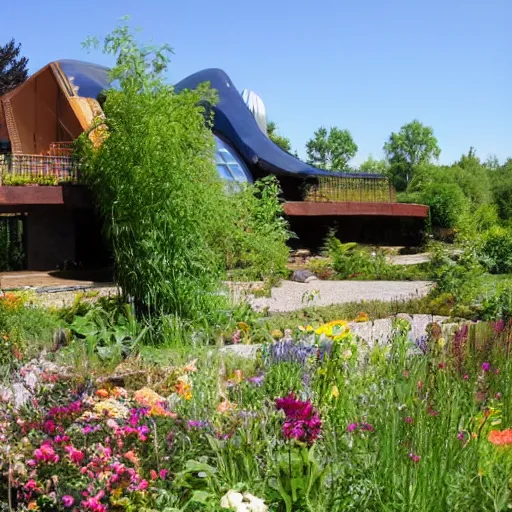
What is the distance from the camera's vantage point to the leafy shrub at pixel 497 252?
1655 centimetres

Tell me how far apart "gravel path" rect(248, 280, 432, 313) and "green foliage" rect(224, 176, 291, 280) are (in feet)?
2.33

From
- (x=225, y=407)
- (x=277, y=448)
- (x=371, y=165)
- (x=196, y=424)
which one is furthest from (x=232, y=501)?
(x=371, y=165)

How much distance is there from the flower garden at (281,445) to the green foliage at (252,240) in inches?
372

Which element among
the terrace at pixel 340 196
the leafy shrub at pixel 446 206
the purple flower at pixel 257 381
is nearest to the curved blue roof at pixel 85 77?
the terrace at pixel 340 196

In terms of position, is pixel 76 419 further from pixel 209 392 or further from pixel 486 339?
pixel 486 339

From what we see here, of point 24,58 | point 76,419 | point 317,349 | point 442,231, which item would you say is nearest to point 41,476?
point 76,419

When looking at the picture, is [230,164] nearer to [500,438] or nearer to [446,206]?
[446,206]

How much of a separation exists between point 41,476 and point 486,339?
2.70m

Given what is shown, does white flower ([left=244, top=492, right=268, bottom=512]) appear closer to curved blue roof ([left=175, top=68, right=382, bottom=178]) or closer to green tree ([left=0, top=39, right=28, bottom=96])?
curved blue roof ([left=175, top=68, right=382, bottom=178])

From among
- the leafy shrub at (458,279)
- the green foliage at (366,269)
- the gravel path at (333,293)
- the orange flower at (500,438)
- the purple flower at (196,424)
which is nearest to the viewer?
the orange flower at (500,438)

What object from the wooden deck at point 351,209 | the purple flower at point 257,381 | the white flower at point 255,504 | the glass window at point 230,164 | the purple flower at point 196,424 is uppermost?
the glass window at point 230,164

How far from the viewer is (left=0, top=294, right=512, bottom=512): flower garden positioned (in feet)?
9.17

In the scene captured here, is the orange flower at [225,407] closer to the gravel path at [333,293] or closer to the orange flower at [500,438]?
the orange flower at [500,438]

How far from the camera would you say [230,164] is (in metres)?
20.6
